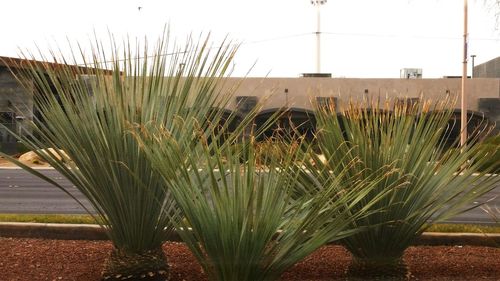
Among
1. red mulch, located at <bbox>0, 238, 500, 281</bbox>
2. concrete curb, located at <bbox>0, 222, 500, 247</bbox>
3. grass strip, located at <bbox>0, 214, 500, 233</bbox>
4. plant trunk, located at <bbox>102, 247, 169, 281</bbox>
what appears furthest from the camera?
grass strip, located at <bbox>0, 214, 500, 233</bbox>

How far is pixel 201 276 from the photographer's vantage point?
16.6 ft

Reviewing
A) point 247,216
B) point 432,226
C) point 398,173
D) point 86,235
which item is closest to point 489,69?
point 432,226

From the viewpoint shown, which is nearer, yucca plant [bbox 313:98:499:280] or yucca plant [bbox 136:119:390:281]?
yucca plant [bbox 136:119:390:281]

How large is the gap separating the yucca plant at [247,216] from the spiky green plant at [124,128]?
19.9 inches

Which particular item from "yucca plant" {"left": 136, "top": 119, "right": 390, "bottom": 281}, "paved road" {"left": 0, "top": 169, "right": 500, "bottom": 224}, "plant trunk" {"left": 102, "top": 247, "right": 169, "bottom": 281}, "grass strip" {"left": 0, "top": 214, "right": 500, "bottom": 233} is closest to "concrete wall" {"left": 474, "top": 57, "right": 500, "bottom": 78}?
"paved road" {"left": 0, "top": 169, "right": 500, "bottom": 224}

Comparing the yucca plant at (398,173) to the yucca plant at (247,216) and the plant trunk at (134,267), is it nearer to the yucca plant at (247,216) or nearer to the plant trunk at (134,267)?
the yucca plant at (247,216)

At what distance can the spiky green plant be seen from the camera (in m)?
4.62

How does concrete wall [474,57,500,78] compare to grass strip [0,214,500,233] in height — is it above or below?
above

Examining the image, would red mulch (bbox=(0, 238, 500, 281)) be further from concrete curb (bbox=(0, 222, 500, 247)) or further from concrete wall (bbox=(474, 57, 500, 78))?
concrete wall (bbox=(474, 57, 500, 78))

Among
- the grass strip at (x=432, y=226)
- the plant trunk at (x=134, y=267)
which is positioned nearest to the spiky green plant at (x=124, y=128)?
the plant trunk at (x=134, y=267)

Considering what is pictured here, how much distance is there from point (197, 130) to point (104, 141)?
797 millimetres

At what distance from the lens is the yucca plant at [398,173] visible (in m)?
4.80

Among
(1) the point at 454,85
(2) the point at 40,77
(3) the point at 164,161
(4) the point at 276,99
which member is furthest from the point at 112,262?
(1) the point at 454,85

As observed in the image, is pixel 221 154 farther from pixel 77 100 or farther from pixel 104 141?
pixel 77 100
